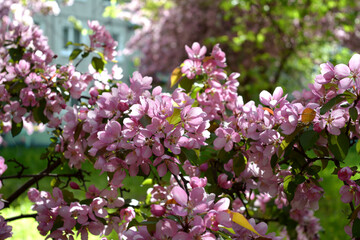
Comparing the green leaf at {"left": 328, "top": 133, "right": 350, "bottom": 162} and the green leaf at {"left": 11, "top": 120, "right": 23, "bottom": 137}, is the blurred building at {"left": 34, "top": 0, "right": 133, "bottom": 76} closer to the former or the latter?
the green leaf at {"left": 11, "top": 120, "right": 23, "bottom": 137}

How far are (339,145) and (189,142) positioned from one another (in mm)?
423

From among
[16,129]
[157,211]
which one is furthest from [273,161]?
[16,129]

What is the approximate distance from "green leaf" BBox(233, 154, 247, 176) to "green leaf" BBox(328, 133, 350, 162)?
0.29 meters

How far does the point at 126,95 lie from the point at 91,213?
40 centimetres

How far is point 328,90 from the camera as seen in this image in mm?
1311

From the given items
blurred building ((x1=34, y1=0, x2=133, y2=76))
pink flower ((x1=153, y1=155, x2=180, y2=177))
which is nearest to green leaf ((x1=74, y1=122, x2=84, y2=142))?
pink flower ((x1=153, y1=155, x2=180, y2=177))

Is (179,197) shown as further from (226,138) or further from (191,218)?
(226,138)

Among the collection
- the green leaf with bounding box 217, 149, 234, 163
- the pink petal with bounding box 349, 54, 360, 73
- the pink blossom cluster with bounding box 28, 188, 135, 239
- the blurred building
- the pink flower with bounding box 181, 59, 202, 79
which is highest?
the pink petal with bounding box 349, 54, 360, 73

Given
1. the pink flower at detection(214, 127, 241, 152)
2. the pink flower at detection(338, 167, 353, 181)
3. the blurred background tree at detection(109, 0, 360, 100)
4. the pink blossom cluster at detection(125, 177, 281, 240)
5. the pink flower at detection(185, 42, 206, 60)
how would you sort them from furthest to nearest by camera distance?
1. the blurred background tree at detection(109, 0, 360, 100)
2. the pink flower at detection(185, 42, 206, 60)
3. the pink flower at detection(214, 127, 241, 152)
4. the pink flower at detection(338, 167, 353, 181)
5. the pink blossom cluster at detection(125, 177, 281, 240)

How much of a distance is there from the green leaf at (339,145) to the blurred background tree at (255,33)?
4.90 meters

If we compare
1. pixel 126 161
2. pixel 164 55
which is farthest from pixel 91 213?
pixel 164 55

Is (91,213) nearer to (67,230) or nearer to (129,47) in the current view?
(67,230)

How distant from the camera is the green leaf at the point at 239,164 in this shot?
4.35 feet

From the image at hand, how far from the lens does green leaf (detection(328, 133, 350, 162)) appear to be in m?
1.14
